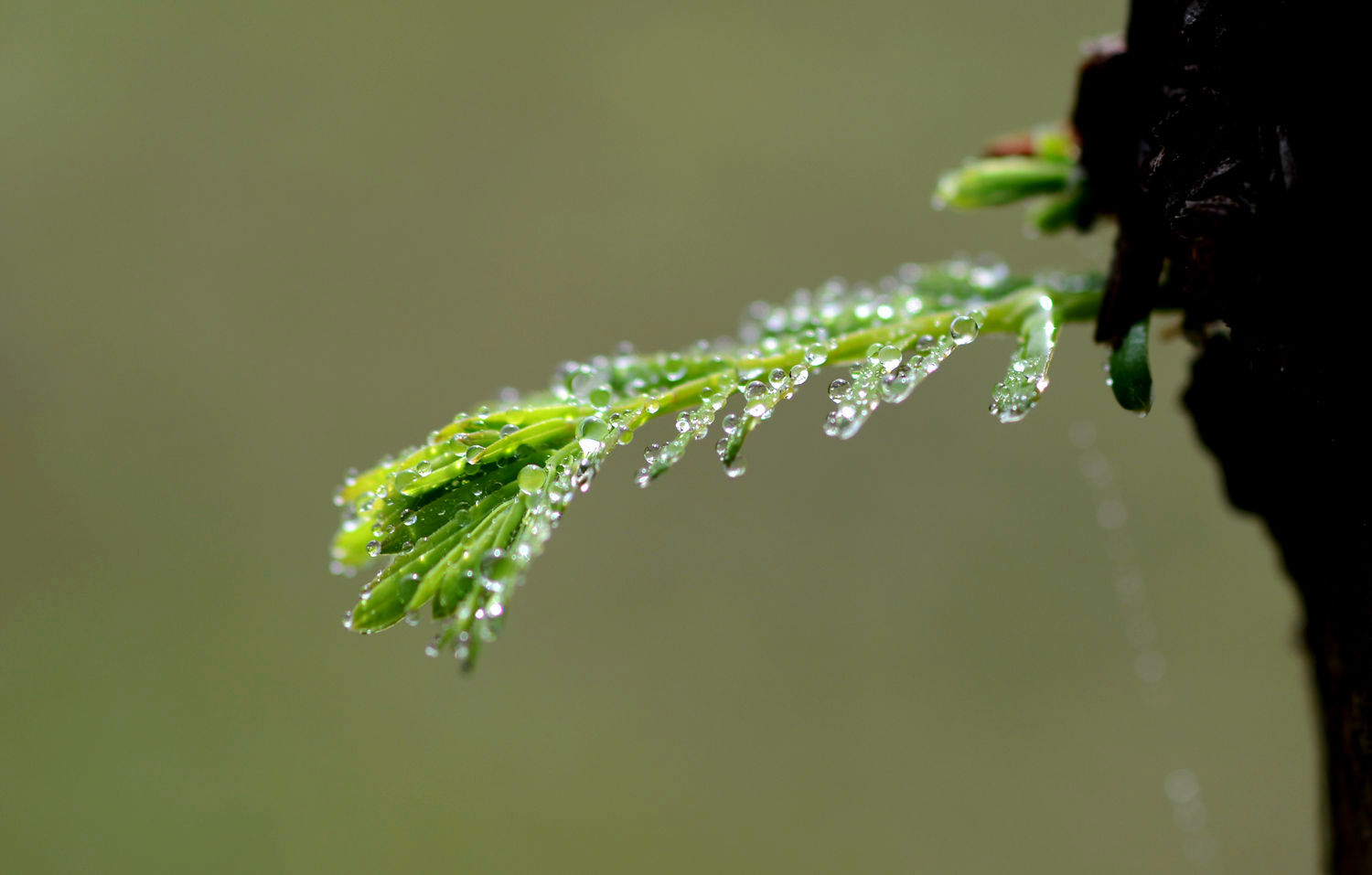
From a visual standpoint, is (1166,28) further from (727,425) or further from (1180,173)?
(727,425)

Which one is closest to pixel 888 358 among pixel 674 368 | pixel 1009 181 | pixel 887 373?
pixel 887 373

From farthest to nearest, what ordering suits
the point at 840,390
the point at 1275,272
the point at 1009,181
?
the point at 1009,181
the point at 840,390
the point at 1275,272

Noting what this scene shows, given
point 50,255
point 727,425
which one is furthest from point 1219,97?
point 50,255

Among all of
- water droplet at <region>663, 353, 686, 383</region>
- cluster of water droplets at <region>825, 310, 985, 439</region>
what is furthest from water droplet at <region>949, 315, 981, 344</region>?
water droplet at <region>663, 353, 686, 383</region>

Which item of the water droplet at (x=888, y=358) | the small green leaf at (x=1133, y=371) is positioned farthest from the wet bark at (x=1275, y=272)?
the water droplet at (x=888, y=358)

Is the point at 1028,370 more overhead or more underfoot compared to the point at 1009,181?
more underfoot

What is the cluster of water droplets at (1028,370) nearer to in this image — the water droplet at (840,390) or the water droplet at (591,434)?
the water droplet at (840,390)

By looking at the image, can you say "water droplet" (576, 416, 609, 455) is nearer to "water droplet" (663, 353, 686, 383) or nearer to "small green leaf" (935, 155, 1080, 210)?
"water droplet" (663, 353, 686, 383)

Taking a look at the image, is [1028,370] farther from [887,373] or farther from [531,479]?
[531,479]

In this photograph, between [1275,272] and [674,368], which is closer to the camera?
[1275,272]

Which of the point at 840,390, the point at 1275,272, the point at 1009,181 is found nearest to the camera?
the point at 1275,272
